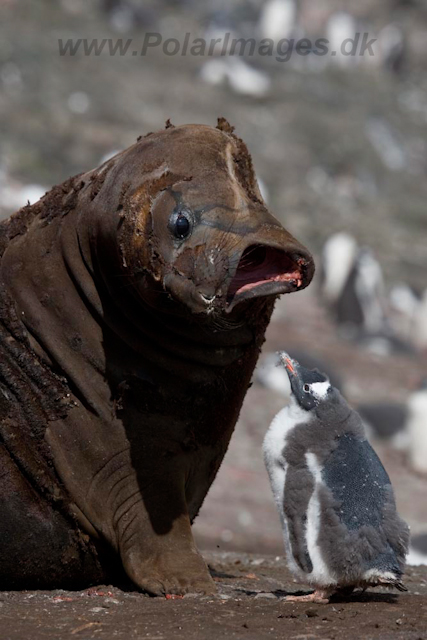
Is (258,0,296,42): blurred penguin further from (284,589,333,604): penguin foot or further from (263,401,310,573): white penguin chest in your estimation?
(284,589,333,604): penguin foot

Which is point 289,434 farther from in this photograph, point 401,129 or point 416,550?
point 401,129

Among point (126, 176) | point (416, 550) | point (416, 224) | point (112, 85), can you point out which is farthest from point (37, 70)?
point (126, 176)

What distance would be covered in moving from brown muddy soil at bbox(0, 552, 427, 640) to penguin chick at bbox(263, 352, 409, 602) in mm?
136

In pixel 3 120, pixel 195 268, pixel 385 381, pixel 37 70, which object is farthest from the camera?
pixel 37 70

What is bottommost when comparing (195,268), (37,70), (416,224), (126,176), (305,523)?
(305,523)

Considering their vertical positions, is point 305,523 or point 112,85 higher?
point 112,85

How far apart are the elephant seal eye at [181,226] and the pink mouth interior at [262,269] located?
0.79ft

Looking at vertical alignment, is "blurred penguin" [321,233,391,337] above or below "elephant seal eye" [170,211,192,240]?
above

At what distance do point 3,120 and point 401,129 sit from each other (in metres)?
8.37

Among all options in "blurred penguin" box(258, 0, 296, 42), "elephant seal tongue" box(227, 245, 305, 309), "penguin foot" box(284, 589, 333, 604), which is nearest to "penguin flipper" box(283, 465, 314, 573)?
"penguin foot" box(284, 589, 333, 604)

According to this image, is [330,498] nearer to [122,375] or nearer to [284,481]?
[284,481]

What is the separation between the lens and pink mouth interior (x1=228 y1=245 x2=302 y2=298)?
4.24 metres

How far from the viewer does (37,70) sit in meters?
21.4

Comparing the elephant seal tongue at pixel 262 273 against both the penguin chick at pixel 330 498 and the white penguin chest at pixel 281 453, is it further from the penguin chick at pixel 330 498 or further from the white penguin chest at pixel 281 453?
the white penguin chest at pixel 281 453
